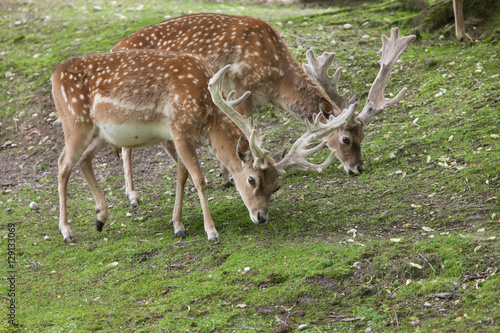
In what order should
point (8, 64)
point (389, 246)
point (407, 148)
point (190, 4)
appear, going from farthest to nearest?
point (190, 4)
point (8, 64)
point (407, 148)
point (389, 246)

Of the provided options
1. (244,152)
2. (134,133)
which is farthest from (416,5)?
(134,133)

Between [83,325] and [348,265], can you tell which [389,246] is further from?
[83,325]

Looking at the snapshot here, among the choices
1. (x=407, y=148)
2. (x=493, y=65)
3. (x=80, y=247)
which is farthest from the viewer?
(x=493, y=65)

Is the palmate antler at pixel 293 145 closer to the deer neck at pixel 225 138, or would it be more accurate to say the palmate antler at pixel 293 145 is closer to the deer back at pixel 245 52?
the deer neck at pixel 225 138

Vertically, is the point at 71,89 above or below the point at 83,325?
above

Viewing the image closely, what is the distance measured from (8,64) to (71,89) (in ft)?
18.4

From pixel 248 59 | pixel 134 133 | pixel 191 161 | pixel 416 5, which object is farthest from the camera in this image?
pixel 416 5

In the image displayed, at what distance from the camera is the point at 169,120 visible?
663 cm

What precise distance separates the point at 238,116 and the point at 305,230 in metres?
1.34

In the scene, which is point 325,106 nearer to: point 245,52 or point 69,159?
point 245,52

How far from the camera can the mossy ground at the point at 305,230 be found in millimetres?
4668

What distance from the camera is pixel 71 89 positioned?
690cm

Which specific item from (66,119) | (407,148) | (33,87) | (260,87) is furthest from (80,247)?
(33,87)

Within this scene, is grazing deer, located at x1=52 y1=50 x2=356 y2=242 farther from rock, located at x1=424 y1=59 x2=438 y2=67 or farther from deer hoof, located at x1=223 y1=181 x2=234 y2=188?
rock, located at x1=424 y1=59 x2=438 y2=67
